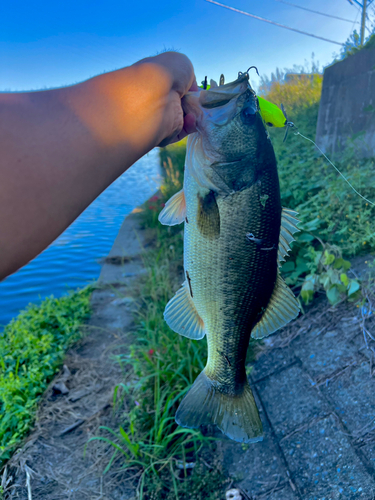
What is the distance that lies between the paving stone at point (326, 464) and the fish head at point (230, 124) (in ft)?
6.13

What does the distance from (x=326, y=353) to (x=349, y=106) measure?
467 cm

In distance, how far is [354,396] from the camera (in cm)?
225

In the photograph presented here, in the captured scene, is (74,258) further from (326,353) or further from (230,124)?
(230,124)

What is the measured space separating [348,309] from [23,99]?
115 inches

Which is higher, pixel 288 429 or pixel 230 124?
pixel 230 124

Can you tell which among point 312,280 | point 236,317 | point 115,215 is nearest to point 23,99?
point 236,317

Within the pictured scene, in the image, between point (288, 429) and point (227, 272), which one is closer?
point (227, 272)

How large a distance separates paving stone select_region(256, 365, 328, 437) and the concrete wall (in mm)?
3291

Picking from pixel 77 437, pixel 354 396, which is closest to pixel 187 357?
pixel 77 437

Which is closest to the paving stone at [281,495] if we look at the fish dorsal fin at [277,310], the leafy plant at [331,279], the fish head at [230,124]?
the fish dorsal fin at [277,310]

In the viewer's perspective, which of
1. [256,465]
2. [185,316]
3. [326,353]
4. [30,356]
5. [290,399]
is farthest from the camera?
[30,356]

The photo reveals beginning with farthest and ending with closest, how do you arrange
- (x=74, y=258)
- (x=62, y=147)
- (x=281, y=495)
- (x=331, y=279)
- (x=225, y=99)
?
1. (x=74, y=258)
2. (x=331, y=279)
3. (x=281, y=495)
4. (x=225, y=99)
5. (x=62, y=147)

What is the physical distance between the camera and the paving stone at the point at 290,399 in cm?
232

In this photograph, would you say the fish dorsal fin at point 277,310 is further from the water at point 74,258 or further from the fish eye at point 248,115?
the water at point 74,258
